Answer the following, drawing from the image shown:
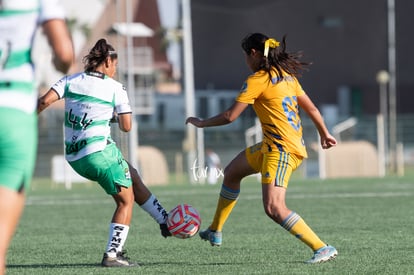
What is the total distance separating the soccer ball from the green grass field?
23 centimetres

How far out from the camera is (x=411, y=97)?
58781 millimetres

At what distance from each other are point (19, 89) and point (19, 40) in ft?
0.76

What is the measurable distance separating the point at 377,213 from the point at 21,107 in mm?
10071

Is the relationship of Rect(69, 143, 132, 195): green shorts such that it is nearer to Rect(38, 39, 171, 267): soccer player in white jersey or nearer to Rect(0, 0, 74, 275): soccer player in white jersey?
Rect(38, 39, 171, 267): soccer player in white jersey

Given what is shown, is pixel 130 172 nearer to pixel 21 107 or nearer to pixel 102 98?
pixel 102 98

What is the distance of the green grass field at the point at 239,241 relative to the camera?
8.78 metres

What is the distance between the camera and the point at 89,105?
8.97 metres

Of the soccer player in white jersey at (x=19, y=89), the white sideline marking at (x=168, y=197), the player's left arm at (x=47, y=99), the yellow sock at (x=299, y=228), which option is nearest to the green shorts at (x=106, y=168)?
the player's left arm at (x=47, y=99)

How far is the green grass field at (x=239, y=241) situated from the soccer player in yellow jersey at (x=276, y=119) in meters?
0.34

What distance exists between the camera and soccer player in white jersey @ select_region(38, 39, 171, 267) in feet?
29.4

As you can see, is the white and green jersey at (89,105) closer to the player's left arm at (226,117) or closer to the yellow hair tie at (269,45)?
the player's left arm at (226,117)

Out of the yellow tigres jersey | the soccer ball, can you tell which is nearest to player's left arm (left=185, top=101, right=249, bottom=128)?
the yellow tigres jersey

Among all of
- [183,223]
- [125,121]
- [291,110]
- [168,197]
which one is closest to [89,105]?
[125,121]

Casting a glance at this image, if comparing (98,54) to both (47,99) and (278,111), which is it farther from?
(278,111)
